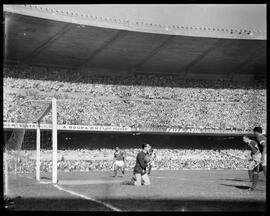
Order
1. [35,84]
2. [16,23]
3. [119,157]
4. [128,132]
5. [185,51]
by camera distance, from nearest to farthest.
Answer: [119,157]
[16,23]
[128,132]
[35,84]
[185,51]

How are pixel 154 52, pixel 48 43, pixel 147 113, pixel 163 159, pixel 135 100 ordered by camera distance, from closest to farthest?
pixel 163 159, pixel 48 43, pixel 147 113, pixel 135 100, pixel 154 52

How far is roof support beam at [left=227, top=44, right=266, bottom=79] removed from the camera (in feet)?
131

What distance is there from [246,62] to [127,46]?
12.2 m

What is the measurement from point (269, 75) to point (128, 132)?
25.9 m

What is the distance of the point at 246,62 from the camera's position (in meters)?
41.7

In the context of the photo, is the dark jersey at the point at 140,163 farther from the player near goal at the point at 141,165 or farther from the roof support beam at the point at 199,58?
the roof support beam at the point at 199,58

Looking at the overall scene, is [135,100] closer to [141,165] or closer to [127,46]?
[127,46]

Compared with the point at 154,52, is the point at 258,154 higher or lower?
lower

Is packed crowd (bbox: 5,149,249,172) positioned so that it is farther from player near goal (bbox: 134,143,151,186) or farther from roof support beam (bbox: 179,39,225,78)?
player near goal (bbox: 134,143,151,186)

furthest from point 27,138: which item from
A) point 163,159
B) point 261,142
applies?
point 261,142

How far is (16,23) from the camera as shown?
30.6m

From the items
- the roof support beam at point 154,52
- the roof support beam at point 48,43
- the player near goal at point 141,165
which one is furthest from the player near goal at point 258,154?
the roof support beam at point 154,52

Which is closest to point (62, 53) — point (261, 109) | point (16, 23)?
point (16, 23)
